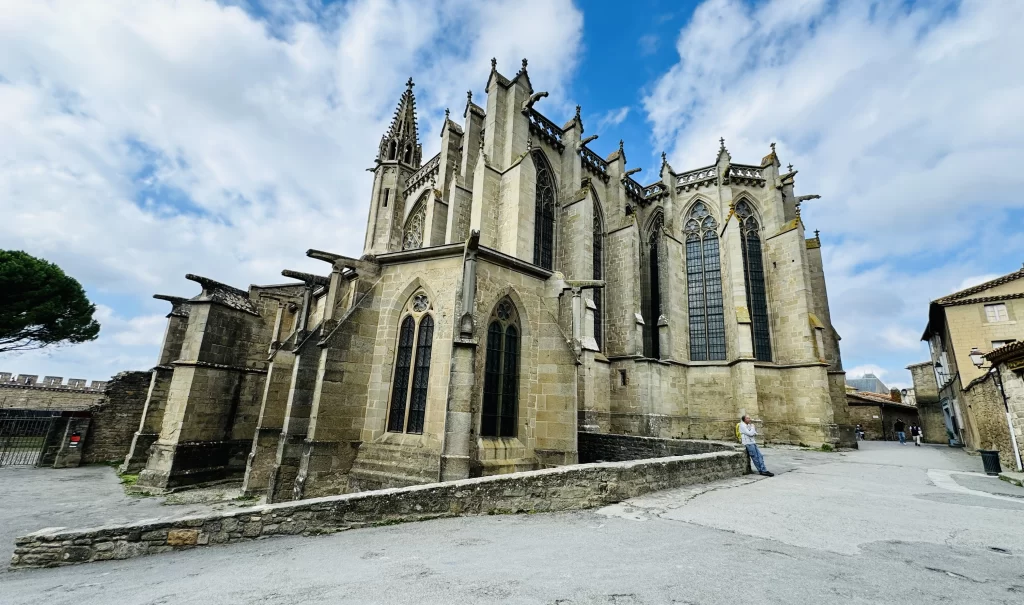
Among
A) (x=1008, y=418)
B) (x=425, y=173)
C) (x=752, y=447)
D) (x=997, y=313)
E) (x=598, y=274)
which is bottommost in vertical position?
(x=752, y=447)

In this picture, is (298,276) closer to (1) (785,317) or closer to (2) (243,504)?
(2) (243,504)

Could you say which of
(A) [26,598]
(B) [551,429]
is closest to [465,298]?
(B) [551,429]

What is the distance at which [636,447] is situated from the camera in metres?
11.7

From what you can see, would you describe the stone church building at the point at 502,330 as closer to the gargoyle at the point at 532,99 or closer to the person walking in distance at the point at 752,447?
the gargoyle at the point at 532,99

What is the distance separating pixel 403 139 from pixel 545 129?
33.8 ft

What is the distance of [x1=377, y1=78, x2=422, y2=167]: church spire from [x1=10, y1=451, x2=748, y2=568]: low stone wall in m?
21.5

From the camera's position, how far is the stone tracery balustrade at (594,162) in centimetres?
1984

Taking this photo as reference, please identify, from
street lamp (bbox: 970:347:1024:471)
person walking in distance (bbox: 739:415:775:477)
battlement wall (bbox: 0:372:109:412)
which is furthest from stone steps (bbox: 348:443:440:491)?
battlement wall (bbox: 0:372:109:412)

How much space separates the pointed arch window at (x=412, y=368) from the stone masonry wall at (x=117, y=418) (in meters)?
13.2

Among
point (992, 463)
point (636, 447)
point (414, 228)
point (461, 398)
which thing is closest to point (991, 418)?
point (992, 463)

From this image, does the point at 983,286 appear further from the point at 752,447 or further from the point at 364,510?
the point at 364,510

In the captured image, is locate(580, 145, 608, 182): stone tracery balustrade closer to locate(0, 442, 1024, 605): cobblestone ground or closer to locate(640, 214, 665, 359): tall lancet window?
locate(640, 214, 665, 359): tall lancet window

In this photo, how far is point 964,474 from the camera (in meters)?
9.69

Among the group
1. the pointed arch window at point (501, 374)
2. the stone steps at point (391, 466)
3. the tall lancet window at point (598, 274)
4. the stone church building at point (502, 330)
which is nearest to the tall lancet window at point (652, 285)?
the stone church building at point (502, 330)
